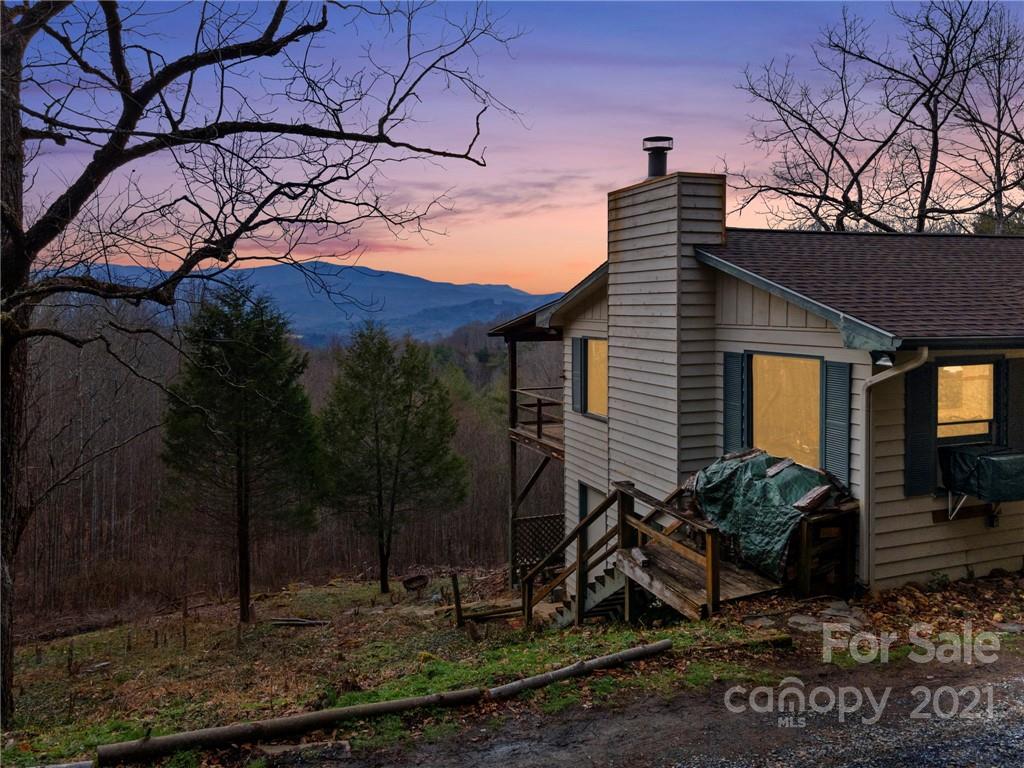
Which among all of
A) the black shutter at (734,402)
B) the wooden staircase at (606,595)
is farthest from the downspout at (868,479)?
the wooden staircase at (606,595)

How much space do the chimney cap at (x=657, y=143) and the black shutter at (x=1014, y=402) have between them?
17.6ft

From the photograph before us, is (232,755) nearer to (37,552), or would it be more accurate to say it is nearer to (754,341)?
(754,341)

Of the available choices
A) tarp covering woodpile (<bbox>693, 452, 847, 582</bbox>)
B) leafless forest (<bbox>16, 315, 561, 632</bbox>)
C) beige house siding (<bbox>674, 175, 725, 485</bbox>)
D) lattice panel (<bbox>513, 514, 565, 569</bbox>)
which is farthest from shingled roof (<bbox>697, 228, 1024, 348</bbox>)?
leafless forest (<bbox>16, 315, 561, 632</bbox>)

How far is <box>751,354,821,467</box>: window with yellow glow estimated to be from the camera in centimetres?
851

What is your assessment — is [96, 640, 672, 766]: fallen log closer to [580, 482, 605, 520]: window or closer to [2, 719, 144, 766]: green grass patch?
[2, 719, 144, 766]: green grass patch

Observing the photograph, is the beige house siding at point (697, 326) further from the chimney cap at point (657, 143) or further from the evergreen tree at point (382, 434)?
the evergreen tree at point (382, 434)

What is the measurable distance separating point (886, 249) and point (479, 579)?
594 inches

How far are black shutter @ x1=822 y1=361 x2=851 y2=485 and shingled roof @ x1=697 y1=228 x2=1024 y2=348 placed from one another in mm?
660

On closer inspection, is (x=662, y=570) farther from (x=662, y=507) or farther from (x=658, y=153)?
(x=658, y=153)

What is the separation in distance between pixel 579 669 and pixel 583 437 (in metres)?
8.48

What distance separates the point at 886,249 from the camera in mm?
11305

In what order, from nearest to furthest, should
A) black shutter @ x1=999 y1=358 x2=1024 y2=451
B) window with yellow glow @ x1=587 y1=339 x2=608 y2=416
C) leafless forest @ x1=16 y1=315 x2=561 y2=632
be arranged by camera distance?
1. black shutter @ x1=999 y1=358 x2=1024 y2=451
2. window with yellow glow @ x1=587 y1=339 x2=608 y2=416
3. leafless forest @ x1=16 y1=315 x2=561 y2=632

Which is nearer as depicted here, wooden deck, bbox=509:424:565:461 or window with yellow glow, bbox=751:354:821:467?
window with yellow glow, bbox=751:354:821:467

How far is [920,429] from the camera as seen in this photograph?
783 cm
